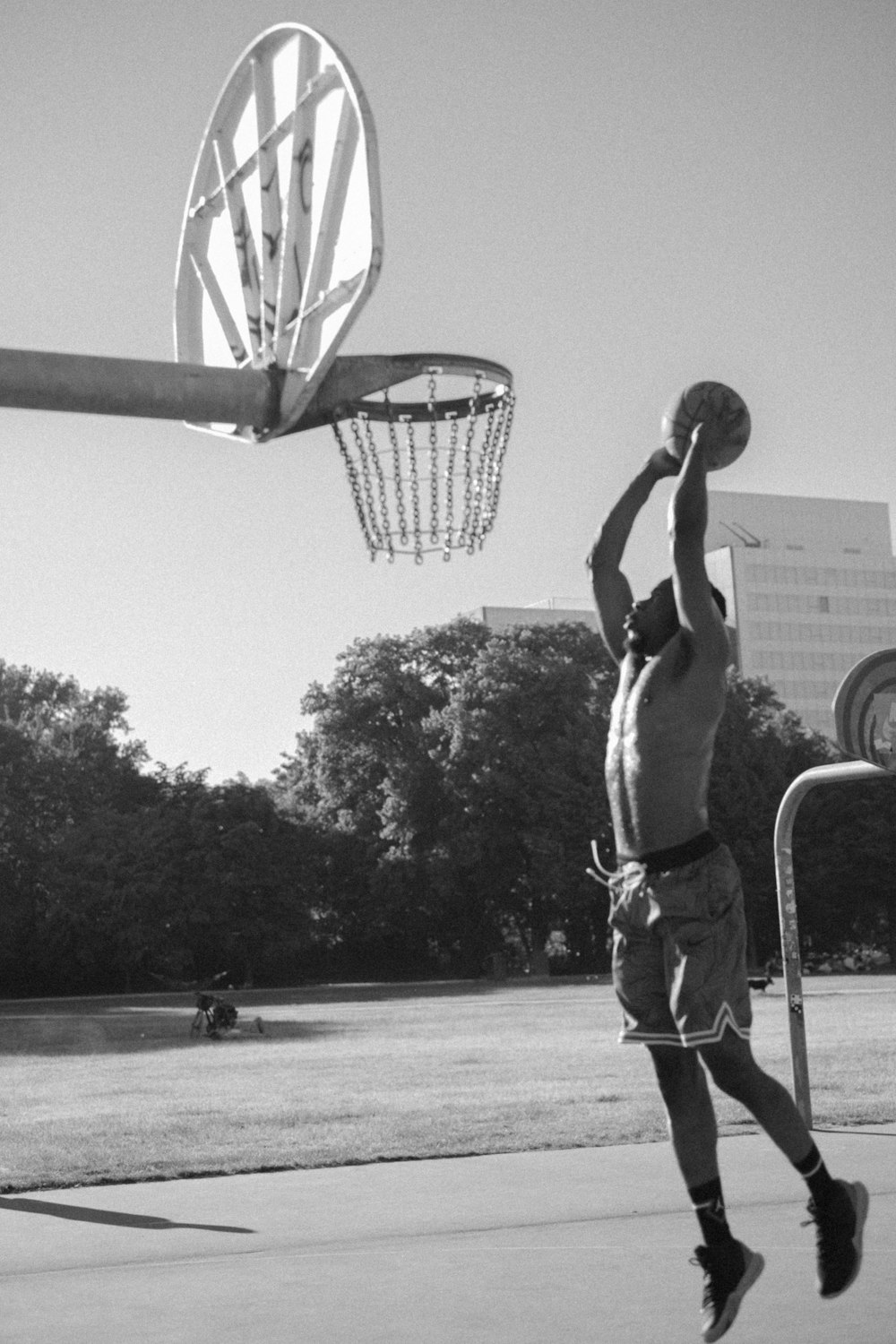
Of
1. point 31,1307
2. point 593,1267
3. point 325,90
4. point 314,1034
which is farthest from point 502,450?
point 314,1034

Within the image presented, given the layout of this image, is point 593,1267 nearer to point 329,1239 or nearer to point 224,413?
point 329,1239

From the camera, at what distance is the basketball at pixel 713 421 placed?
17.2ft

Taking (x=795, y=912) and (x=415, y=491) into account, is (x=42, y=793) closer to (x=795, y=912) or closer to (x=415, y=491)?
(x=795, y=912)

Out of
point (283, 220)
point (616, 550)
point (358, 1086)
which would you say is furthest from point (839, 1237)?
point (358, 1086)

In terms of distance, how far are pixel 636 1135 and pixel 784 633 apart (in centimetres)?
13530

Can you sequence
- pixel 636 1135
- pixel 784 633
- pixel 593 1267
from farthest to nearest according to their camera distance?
pixel 784 633
pixel 636 1135
pixel 593 1267

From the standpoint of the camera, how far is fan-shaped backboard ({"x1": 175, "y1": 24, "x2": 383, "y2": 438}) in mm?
7383

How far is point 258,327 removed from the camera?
811 centimetres

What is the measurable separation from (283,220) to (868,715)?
5.46 metres

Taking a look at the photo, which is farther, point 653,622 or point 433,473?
point 433,473

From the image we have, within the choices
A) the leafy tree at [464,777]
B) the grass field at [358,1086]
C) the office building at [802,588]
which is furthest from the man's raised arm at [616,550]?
the office building at [802,588]

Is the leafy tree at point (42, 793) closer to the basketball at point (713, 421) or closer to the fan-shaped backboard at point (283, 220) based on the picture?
the fan-shaped backboard at point (283, 220)

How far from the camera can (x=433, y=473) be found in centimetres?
823

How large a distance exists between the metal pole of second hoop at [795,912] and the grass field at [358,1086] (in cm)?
53
